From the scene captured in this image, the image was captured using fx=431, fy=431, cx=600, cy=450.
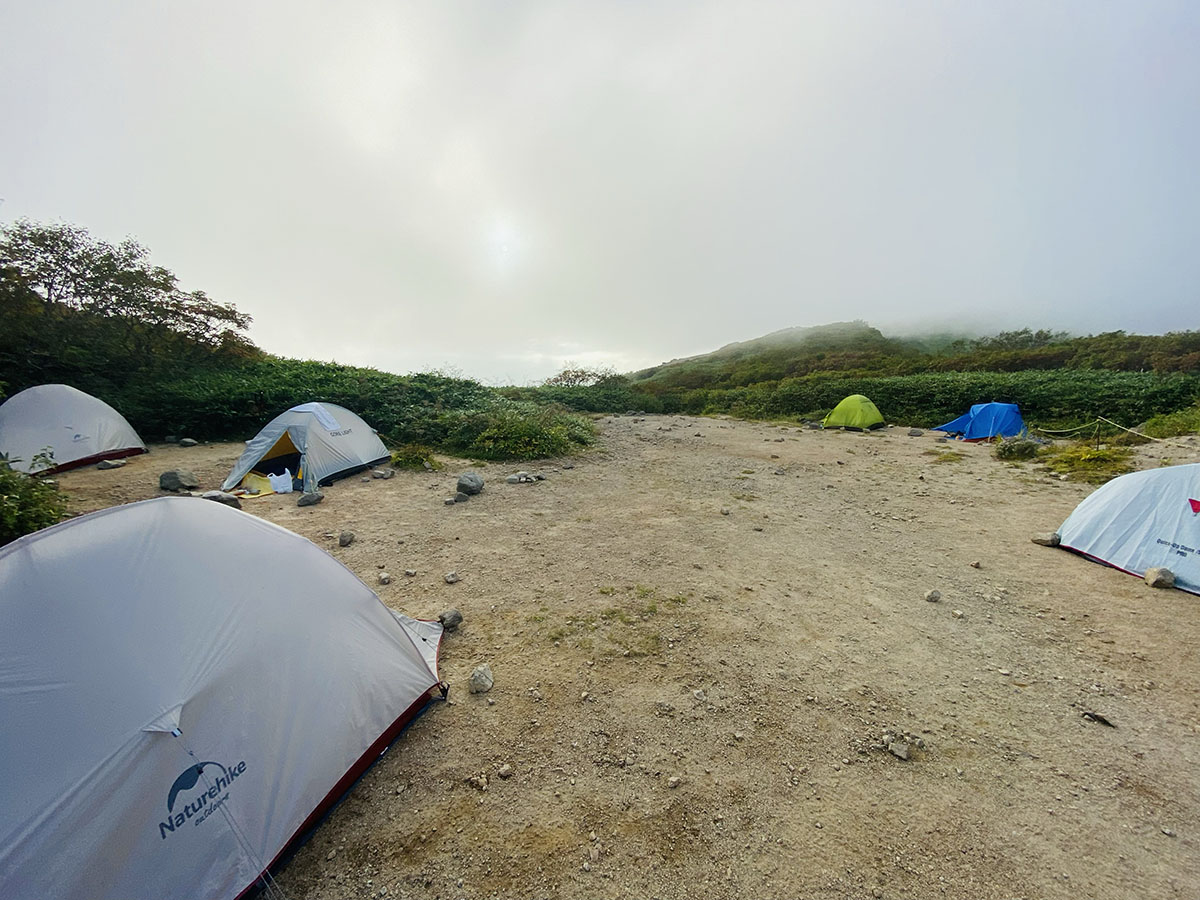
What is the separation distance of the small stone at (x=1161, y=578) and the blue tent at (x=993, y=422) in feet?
40.7

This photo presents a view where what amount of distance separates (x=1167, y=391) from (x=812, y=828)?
24.0 m

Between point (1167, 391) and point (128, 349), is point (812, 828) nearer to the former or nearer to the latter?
point (128, 349)

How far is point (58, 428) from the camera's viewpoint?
31.4 feet

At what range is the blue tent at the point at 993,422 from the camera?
14906mm

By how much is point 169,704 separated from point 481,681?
197 centimetres

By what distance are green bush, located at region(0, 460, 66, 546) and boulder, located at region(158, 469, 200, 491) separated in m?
3.83

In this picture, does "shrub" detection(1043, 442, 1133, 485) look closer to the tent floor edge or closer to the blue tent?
the blue tent

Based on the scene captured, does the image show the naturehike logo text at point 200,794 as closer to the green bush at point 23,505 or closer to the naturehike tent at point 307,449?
the green bush at point 23,505

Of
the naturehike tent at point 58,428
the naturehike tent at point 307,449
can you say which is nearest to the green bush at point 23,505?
the naturehike tent at point 307,449

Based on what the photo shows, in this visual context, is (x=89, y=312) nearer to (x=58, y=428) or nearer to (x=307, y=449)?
(x=58, y=428)

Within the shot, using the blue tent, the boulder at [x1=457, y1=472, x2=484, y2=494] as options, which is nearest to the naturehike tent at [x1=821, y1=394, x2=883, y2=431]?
the blue tent

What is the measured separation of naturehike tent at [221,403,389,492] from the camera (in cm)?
884

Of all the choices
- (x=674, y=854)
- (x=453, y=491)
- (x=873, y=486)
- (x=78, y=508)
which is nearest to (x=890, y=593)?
(x=674, y=854)

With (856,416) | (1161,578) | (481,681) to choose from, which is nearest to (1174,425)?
(856,416)
